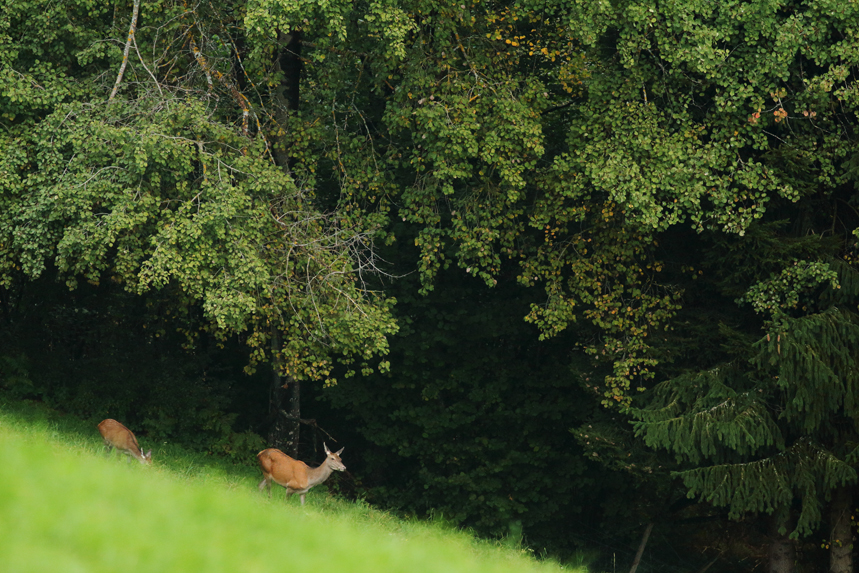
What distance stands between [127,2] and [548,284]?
771 centimetres

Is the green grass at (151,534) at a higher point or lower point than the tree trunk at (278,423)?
higher

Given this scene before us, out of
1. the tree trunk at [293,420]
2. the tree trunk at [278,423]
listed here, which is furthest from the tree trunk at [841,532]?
the tree trunk at [278,423]

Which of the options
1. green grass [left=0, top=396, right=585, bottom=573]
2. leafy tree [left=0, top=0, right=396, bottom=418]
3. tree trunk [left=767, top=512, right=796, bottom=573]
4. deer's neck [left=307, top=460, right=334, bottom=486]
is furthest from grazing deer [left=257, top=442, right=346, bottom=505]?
tree trunk [left=767, top=512, right=796, bottom=573]

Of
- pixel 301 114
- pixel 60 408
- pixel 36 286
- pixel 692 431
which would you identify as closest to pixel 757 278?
pixel 692 431

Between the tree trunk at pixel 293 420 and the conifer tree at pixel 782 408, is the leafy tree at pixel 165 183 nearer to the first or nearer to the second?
the tree trunk at pixel 293 420

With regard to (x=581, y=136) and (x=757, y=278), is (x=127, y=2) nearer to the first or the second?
(x=581, y=136)

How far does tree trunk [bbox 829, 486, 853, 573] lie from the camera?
1333cm

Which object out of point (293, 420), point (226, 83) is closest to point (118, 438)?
point (226, 83)

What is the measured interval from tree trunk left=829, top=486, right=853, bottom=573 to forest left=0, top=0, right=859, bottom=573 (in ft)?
0.14

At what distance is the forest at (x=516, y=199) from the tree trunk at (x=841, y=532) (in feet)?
0.14

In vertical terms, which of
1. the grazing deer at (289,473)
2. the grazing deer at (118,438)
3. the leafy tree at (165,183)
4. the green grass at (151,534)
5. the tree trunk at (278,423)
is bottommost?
the tree trunk at (278,423)

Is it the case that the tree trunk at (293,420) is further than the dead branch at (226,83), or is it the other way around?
the tree trunk at (293,420)

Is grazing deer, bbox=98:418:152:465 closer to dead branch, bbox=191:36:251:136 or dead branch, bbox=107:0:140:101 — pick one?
dead branch, bbox=107:0:140:101

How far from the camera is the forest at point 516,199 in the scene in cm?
1219
